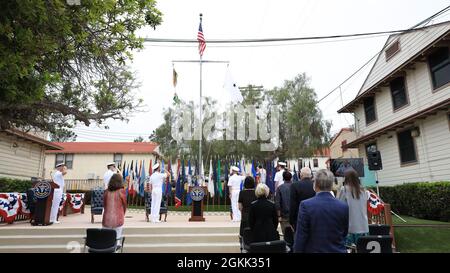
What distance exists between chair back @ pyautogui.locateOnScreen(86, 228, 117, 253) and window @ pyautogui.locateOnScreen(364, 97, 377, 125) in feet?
54.8

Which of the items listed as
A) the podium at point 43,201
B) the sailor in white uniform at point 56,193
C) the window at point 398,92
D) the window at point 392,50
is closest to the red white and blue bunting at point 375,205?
the window at point 398,92

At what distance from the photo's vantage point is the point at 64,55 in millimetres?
6719

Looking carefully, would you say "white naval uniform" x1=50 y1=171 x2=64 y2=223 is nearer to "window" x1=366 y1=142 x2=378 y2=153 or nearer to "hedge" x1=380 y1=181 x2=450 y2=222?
"hedge" x1=380 y1=181 x2=450 y2=222

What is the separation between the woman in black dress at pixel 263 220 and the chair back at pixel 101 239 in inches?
87.8

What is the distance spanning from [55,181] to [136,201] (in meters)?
10.0

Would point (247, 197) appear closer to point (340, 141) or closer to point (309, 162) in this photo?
point (309, 162)

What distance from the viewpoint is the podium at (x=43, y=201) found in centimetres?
903

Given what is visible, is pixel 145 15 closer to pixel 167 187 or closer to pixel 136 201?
pixel 167 187

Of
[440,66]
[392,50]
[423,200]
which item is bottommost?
[423,200]

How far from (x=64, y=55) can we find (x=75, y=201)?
998cm

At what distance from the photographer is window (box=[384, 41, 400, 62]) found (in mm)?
15788

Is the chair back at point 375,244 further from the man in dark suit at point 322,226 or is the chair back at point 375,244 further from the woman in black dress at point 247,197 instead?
the woman in black dress at point 247,197

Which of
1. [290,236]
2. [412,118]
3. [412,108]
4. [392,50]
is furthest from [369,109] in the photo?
[290,236]

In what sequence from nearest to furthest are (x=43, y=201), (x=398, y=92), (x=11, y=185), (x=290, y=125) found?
(x=43, y=201), (x=398, y=92), (x=11, y=185), (x=290, y=125)
